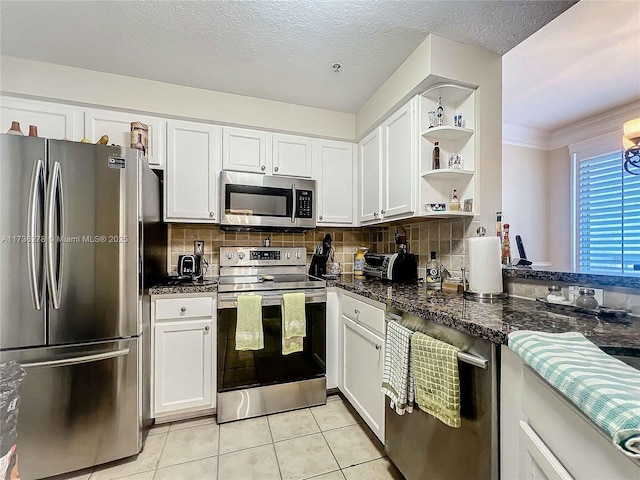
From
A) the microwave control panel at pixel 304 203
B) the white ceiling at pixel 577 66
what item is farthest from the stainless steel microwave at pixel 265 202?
the white ceiling at pixel 577 66

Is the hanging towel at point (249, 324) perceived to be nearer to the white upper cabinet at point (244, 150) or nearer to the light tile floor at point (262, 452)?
the light tile floor at point (262, 452)

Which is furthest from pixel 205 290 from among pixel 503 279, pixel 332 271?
pixel 503 279

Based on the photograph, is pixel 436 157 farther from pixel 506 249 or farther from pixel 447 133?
pixel 506 249

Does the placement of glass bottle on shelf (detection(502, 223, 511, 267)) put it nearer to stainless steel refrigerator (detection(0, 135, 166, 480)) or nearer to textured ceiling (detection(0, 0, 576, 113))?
textured ceiling (detection(0, 0, 576, 113))

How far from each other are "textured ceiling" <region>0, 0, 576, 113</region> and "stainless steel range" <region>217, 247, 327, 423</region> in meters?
1.52

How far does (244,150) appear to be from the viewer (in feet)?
7.47

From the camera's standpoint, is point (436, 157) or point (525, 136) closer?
point (436, 157)

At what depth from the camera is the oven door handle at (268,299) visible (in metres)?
1.86

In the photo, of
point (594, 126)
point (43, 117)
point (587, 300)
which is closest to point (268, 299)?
point (587, 300)

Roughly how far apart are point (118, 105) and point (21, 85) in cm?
53

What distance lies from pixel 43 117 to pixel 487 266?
2.95 metres

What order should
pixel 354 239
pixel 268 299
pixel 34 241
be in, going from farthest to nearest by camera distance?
pixel 354 239 < pixel 268 299 < pixel 34 241

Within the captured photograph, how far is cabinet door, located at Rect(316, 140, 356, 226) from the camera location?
2.51m

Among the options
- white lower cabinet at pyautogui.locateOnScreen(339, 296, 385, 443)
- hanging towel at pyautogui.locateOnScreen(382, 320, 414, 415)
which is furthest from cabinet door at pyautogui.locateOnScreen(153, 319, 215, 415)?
hanging towel at pyautogui.locateOnScreen(382, 320, 414, 415)
